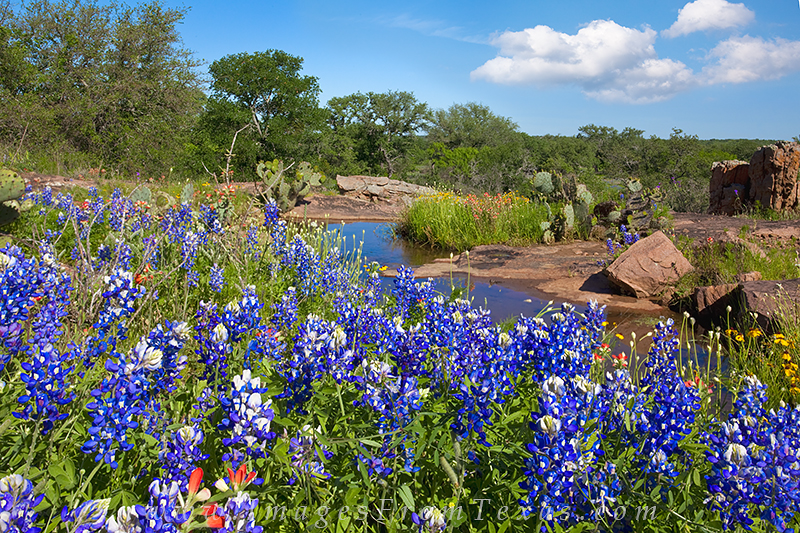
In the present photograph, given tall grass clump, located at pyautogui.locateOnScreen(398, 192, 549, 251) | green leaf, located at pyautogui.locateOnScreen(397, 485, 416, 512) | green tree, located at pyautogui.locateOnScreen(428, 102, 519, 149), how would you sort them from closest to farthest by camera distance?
green leaf, located at pyautogui.locateOnScreen(397, 485, 416, 512)
tall grass clump, located at pyautogui.locateOnScreen(398, 192, 549, 251)
green tree, located at pyautogui.locateOnScreen(428, 102, 519, 149)

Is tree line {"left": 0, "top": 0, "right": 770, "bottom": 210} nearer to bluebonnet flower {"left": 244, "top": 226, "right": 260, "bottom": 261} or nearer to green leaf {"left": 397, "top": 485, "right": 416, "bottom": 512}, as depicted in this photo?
bluebonnet flower {"left": 244, "top": 226, "right": 260, "bottom": 261}

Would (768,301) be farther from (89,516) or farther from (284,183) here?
(284,183)

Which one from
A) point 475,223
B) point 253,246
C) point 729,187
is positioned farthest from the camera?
point 729,187

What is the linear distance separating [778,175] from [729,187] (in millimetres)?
1711

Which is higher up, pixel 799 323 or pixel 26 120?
pixel 26 120

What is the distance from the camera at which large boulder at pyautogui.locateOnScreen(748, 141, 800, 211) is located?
11.2 meters

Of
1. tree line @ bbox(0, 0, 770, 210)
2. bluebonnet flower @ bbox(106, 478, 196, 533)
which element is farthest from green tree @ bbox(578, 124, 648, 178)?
bluebonnet flower @ bbox(106, 478, 196, 533)

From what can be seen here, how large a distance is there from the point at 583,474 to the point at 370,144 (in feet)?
123

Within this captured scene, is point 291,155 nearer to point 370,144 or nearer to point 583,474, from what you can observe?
point 370,144

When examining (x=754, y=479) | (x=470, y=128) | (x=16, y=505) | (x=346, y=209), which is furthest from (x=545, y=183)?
(x=470, y=128)

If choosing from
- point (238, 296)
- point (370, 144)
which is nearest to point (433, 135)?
point (370, 144)

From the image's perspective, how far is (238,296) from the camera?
444cm

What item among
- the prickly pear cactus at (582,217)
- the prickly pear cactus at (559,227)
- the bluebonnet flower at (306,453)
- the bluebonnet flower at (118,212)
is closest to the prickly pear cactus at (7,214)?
the bluebonnet flower at (118,212)

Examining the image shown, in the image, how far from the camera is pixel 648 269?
6.77 metres
